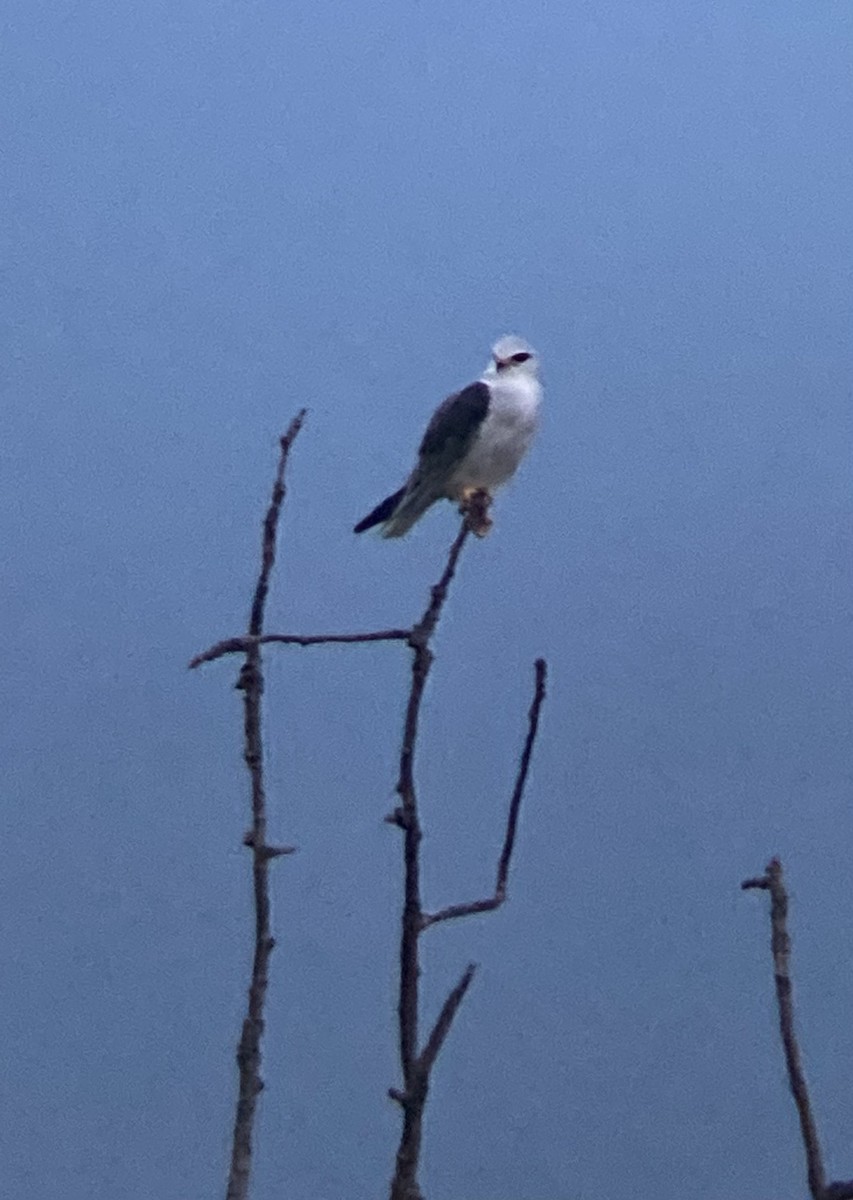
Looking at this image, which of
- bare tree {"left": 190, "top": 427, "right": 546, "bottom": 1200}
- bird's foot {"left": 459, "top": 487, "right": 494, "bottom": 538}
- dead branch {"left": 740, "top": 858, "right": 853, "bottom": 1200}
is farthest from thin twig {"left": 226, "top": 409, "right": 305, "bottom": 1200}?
bird's foot {"left": 459, "top": 487, "right": 494, "bottom": 538}

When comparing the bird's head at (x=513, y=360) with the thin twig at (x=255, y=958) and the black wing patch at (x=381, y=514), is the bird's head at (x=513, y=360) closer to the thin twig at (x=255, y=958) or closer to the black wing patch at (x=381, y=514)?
the black wing patch at (x=381, y=514)

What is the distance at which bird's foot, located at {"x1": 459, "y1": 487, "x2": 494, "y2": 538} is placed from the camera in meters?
1.02

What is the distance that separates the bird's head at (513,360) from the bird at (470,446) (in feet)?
0.07

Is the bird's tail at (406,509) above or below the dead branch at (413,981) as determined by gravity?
above

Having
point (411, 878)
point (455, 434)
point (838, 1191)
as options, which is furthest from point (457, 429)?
point (838, 1191)

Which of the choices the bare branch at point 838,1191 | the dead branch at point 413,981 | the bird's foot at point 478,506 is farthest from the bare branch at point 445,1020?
the bird's foot at point 478,506

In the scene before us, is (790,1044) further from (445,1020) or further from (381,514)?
(381,514)

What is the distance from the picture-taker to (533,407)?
1073 millimetres

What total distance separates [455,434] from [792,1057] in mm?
666

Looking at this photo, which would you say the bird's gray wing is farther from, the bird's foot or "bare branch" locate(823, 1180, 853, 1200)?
"bare branch" locate(823, 1180, 853, 1200)

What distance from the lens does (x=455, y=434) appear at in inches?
41.0

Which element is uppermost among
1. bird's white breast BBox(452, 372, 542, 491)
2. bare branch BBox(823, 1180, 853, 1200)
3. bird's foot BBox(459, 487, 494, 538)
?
bird's white breast BBox(452, 372, 542, 491)

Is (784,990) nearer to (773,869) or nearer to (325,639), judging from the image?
(773,869)

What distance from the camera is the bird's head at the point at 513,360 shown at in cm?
111
